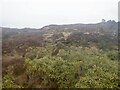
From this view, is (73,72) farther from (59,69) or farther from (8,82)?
(8,82)

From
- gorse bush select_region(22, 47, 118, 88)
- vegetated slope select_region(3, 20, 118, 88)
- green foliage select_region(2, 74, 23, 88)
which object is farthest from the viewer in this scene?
vegetated slope select_region(3, 20, 118, 88)

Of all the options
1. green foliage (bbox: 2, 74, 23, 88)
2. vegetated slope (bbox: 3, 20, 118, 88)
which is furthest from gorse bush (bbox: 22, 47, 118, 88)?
green foliage (bbox: 2, 74, 23, 88)

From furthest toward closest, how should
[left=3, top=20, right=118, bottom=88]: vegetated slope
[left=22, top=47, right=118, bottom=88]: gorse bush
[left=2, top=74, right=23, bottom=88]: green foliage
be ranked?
[left=3, top=20, right=118, bottom=88]: vegetated slope → [left=22, top=47, right=118, bottom=88]: gorse bush → [left=2, top=74, right=23, bottom=88]: green foliage

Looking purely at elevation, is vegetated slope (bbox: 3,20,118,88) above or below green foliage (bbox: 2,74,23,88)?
above

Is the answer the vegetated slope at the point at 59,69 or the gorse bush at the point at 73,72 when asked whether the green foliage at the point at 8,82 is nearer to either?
the vegetated slope at the point at 59,69

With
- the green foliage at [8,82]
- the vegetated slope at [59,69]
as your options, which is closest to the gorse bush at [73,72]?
the vegetated slope at [59,69]

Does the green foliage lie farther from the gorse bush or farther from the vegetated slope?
the gorse bush

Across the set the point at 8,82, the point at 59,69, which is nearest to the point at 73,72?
the point at 59,69

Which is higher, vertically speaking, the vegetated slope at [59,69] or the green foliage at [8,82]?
the vegetated slope at [59,69]

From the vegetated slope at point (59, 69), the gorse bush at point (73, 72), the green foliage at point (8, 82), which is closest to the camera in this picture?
the green foliage at point (8, 82)

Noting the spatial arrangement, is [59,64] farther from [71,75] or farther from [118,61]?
[118,61]

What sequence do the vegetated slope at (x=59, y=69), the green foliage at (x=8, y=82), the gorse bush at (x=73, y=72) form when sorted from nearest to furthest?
the green foliage at (x=8, y=82) → the gorse bush at (x=73, y=72) → the vegetated slope at (x=59, y=69)

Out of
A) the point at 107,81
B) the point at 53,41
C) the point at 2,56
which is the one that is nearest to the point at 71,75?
the point at 107,81

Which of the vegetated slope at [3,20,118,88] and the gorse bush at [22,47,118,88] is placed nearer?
the gorse bush at [22,47,118,88]
